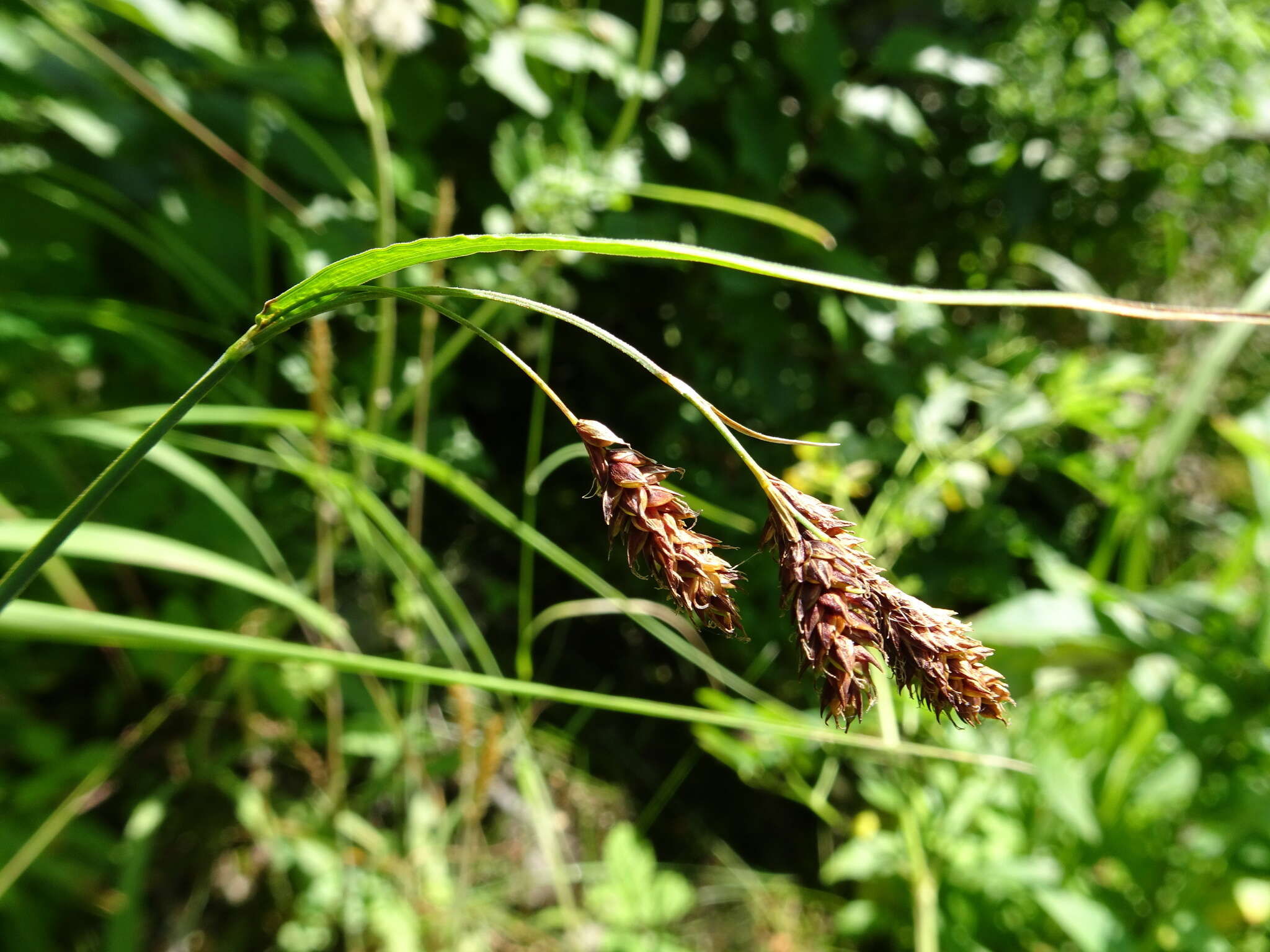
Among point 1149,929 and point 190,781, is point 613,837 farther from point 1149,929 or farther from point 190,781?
point 1149,929

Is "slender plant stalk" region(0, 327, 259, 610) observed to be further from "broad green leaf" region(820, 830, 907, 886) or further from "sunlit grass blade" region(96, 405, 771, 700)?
→ "broad green leaf" region(820, 830, 907, 886)

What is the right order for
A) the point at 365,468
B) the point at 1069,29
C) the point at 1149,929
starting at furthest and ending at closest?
the point at 1069,29 → the point at 1149,929 → the point at 365,468

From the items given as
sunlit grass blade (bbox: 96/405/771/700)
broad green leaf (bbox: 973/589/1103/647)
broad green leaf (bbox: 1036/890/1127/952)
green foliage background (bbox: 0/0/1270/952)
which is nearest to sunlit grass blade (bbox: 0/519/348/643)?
green foliage background (bbox: 0/0/1270/952)

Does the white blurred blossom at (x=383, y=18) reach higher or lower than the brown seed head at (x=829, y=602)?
higher

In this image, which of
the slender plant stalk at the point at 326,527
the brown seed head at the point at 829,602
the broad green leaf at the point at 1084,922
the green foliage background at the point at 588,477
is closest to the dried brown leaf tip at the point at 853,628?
the brown seed head at the point at 829,602

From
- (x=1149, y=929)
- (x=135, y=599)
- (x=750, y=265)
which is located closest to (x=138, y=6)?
(x=135, y=599)

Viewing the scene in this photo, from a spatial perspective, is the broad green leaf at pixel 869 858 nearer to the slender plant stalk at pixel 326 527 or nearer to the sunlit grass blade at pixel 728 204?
the slender plant stalk at pixel 326 527

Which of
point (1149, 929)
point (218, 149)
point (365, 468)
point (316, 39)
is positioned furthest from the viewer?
point (316, 39)
